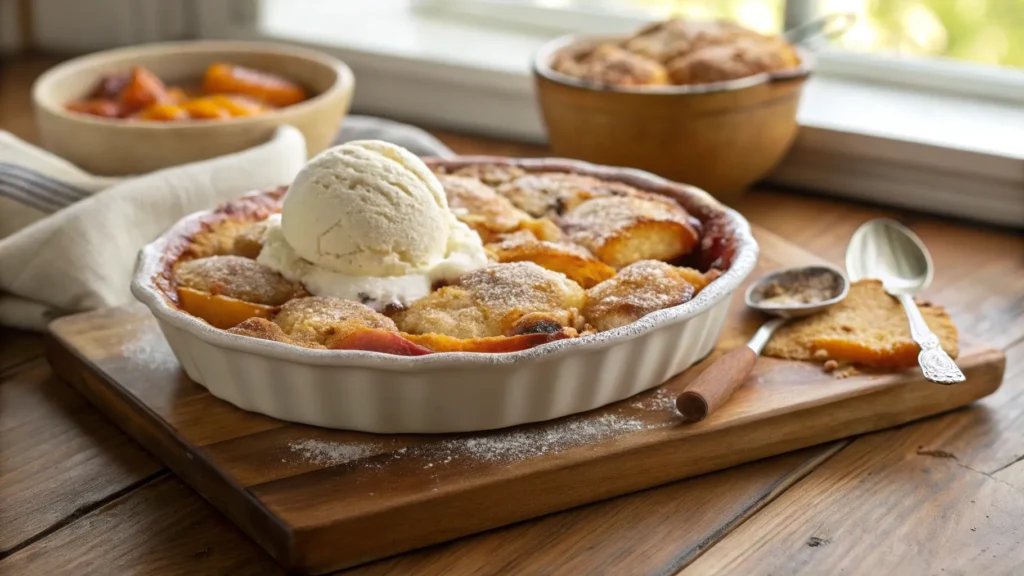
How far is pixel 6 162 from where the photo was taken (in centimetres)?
158

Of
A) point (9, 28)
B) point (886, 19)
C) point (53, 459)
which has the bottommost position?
point (9, 28)

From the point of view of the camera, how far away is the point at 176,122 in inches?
66.9

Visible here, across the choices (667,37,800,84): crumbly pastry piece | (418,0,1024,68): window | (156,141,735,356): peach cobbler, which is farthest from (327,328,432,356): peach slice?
(418,0,1024,68): window

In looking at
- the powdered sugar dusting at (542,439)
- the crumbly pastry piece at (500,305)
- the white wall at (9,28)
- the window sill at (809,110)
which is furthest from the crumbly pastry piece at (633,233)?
the white wall at (9,28)

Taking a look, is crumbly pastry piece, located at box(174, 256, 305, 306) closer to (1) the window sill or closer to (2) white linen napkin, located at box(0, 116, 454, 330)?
(2) white linen napkin, located at box(0, 116, 454, 330)

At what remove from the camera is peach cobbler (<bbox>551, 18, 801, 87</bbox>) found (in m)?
1.75

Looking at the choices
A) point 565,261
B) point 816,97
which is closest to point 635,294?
point 565,261

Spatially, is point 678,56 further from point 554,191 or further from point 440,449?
point 440,449

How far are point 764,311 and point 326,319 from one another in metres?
0.55

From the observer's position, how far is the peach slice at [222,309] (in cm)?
118

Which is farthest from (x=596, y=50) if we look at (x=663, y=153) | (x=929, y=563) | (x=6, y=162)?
(x=929, y=563)

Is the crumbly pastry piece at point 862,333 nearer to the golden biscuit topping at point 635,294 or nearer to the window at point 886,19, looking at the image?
the golden biscuit topping at point 635,294

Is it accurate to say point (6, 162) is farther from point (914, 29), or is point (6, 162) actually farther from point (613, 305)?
point (914, 29)

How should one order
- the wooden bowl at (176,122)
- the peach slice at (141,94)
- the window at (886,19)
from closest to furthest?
the wooden bowl at (176,122)
the peach slice at (141,94)
the window at (886,19)
